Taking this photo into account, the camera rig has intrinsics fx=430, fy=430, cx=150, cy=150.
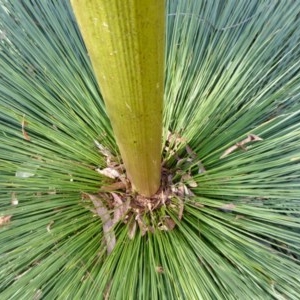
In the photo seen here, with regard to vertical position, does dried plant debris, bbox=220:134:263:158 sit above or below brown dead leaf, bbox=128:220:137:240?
above

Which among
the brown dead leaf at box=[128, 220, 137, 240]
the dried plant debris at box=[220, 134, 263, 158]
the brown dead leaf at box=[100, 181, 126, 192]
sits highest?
the dried plant debris at box=[220, 134, 263, 158]

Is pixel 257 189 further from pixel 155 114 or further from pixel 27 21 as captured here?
pixel 27 21

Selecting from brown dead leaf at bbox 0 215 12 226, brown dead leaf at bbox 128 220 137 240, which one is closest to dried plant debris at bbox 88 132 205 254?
brown dead leaf at bbox 128 220 137 240

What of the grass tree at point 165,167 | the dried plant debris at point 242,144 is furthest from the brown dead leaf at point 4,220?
the dried plant debris at point 242,144

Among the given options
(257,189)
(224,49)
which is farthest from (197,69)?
(257,189)

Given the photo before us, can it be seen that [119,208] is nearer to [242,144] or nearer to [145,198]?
[145,198]

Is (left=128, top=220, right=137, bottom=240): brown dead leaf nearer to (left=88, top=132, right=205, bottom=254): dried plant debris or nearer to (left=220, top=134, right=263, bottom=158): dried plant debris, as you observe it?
(left=88, top=132, right=205, bottom=254): dried plant debris

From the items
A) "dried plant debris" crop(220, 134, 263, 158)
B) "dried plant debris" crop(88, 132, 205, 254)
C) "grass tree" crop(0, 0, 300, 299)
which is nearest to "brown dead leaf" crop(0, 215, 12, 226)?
"grass tree" crop(0, 0, 300, 299)

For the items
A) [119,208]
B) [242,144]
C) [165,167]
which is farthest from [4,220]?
[242,144]
